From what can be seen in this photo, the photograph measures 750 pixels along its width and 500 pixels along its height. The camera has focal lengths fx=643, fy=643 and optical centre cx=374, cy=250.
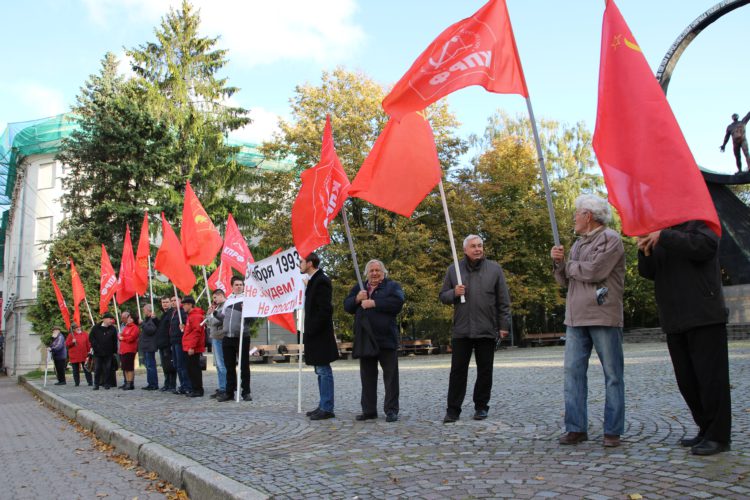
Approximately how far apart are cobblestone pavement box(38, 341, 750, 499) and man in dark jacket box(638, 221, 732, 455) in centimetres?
27

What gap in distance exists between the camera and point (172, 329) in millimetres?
13672

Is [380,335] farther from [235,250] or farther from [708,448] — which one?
[235,250]

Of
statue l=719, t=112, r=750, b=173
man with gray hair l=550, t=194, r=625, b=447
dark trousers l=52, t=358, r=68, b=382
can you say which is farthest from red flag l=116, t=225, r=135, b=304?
statue l=719, t=112, r=750, b=173

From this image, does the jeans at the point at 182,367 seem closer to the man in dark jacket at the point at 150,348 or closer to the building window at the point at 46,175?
the man in dark jacket at the point at 150,348

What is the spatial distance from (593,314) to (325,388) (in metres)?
3.94

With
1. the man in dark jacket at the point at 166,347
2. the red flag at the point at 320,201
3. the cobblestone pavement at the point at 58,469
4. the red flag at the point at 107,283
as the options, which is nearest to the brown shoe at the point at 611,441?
the cobblestone pavement at the point at 58,469

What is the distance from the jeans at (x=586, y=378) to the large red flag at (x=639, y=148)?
3.03 ft

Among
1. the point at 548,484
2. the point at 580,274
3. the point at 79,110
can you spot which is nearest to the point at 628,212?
the point at 580,274

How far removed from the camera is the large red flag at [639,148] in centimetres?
450

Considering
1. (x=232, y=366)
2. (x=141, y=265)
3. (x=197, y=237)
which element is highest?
(x=197, y=237)

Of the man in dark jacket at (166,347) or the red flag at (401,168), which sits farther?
the man in dark jacket at (166,347)

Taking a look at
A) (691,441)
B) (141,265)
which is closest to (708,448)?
(691,441)

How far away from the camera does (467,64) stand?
624 centimetres

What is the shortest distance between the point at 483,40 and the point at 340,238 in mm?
23669
